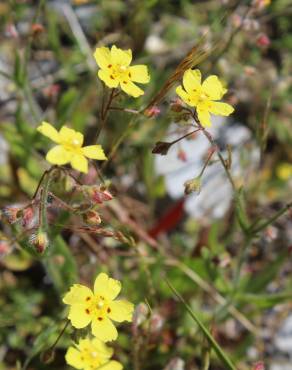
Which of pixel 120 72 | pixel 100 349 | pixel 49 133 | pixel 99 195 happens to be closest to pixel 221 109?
pixel 120 72

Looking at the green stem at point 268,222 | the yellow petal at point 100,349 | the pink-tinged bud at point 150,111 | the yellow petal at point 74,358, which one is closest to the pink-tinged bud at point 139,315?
the yellow petal at point 100,349

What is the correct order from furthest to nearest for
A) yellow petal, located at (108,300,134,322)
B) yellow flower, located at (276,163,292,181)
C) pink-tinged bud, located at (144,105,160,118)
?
yellow flower, located at (276,163,292,181) < pink-tinged bud, located at (144,105,160,118) < yellow petal, located at (108,300,134,322)

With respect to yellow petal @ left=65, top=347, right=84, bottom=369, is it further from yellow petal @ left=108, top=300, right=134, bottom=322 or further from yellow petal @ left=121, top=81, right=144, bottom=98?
yellow petal @ left=121, top=81, right=144, bottom=98

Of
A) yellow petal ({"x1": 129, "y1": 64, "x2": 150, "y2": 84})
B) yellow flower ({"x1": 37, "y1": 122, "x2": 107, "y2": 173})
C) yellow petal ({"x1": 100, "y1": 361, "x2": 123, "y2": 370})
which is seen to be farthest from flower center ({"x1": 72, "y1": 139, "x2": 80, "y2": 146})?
yellow petal ({"x1": 100, "y1": 361, "x2": 123, "y2": 370})

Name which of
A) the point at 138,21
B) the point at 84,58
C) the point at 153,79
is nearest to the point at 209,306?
the point at 153,79

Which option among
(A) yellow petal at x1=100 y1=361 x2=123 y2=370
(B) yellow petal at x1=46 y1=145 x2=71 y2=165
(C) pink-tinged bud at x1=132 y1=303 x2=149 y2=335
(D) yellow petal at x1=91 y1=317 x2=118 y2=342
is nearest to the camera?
(B) yellow petal at x1=46 y1=145 x2=71 y2=165
